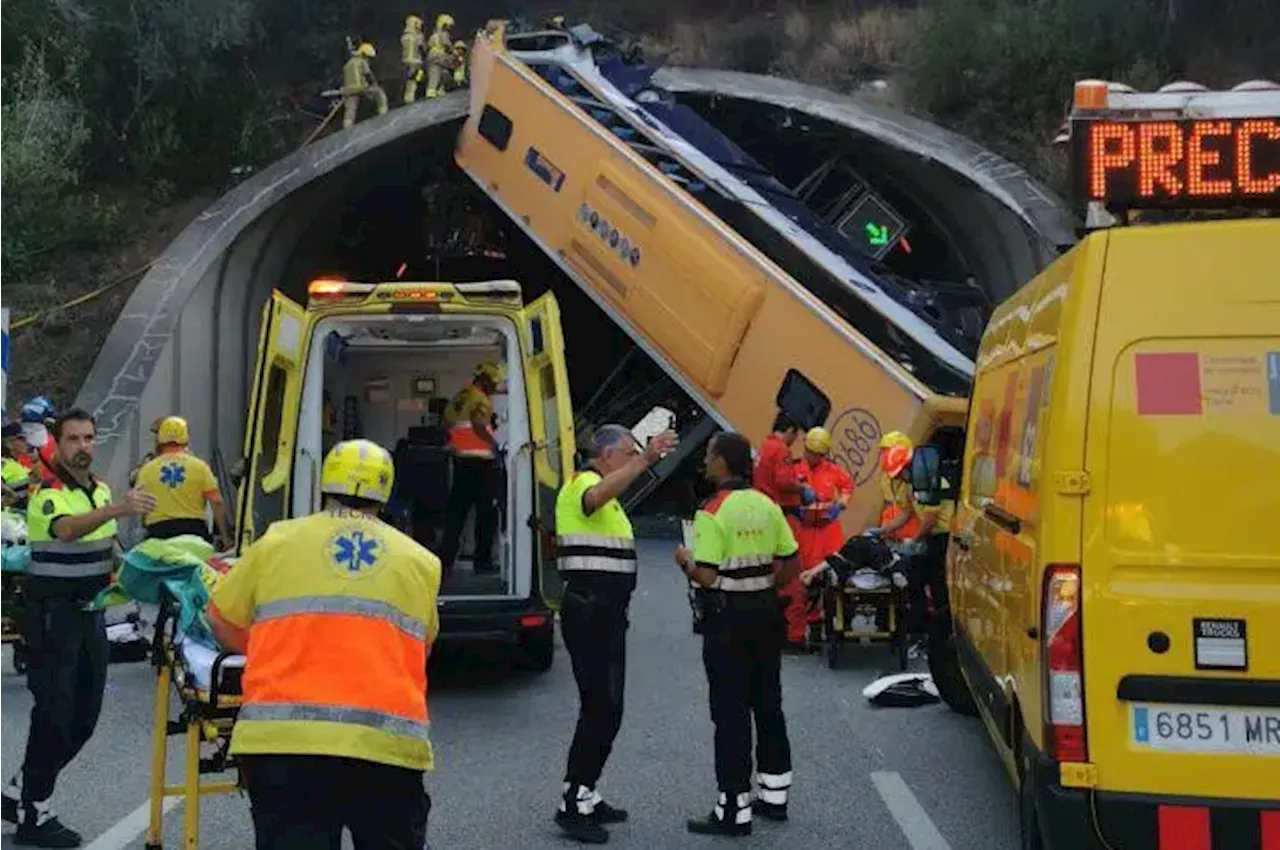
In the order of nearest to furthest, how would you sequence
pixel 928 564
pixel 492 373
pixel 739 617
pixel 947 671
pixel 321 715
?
pixel 321 715
pixel 739 617
pixel 947 671
pixel 928 564
pixel 492 373

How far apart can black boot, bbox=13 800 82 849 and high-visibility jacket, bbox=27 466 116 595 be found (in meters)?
0.91

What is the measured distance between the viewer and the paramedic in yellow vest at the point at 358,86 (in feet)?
65.7

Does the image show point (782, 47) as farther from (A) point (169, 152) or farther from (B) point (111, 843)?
(B) point (111, 843)

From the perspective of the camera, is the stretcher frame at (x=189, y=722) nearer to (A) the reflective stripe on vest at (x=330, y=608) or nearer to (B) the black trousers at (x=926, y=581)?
(A) the reflective stripe on vest at (x=330, y=608)

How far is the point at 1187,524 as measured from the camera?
3.92m

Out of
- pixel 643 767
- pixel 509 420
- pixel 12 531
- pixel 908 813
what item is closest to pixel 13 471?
pixel 12 531

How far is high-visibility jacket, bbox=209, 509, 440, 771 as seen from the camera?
11.6 ft

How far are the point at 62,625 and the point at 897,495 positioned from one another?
602 centimetres

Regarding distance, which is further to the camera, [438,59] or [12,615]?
[438,59]

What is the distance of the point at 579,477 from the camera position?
621cm

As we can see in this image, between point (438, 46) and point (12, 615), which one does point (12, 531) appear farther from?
point (438, 46)

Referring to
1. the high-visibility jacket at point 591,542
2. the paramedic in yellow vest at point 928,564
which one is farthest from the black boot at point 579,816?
the paramedic in yellow vest at point 928,564

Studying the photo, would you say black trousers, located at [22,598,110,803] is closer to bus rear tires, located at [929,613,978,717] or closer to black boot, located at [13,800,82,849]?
black boot, located at [13,800,82,849]

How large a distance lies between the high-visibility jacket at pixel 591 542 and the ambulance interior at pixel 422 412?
7.79ft
